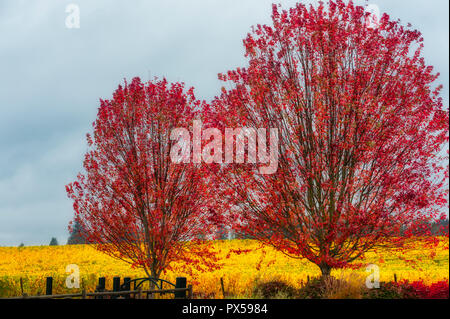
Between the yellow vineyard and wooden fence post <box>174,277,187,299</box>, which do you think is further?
the yellow vineyard

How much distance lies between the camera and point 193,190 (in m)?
16.9

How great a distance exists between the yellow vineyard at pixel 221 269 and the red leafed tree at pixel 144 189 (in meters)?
2.01

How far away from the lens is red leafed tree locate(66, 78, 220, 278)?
16578 millimetres

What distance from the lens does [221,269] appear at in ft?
88.4

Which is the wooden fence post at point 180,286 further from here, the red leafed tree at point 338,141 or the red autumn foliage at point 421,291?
the red autumn foliage at point 421,291

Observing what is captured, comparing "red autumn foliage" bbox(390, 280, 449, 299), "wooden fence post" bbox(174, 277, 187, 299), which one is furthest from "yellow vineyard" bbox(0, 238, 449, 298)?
"wooden fence post" bbox(174, 277, 187, 299)

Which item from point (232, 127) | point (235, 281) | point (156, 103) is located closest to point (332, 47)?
point (232, 127)

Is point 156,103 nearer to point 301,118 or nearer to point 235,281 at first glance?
point 301,118

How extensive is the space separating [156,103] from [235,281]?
9.04 m

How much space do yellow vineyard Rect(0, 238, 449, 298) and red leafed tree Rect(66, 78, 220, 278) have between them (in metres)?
2.01

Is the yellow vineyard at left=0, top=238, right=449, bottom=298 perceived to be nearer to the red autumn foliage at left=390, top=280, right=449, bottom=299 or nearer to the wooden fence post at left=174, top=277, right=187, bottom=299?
the red autumn foliage at left=390, top=280, right=449, bottom=299

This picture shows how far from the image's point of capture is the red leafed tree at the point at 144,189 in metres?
16.6

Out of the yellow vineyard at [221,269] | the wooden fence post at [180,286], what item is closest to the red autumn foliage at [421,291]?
the yellow vineyard at [221,269]
